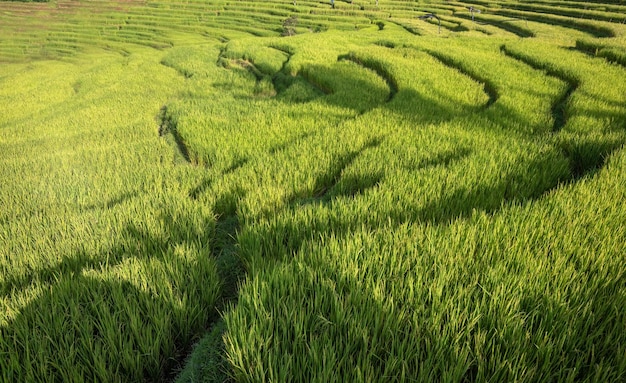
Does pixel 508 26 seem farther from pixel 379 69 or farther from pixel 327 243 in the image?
pixel 327 243

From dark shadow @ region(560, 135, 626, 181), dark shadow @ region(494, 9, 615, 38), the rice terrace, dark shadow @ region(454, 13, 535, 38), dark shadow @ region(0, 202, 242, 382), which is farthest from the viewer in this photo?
dark shadow @ region(454, 13, 535, 38)

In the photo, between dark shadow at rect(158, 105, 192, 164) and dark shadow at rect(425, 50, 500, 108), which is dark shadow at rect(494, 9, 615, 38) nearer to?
dark shadow at rect(425, 50, 500, 108)

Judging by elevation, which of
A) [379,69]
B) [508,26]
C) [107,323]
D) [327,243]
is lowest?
[107,323]

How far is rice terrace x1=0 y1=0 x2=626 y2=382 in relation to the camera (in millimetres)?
1120

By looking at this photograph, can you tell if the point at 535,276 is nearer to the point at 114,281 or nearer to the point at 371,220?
the point at 371,220

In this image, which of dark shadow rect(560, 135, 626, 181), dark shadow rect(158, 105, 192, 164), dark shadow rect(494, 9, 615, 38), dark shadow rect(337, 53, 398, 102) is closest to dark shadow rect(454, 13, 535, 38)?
dark shadow rect(494, 9, 615, 38)

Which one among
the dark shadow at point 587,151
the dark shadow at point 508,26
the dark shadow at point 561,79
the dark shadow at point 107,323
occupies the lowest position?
the dark shadow at point 107,323

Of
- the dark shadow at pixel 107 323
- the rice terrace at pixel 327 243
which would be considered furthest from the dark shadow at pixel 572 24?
the dark shadow at pixel 107 323

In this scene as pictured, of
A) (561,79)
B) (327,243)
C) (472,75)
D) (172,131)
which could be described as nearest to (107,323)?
(327,243)

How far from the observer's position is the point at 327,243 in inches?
65.6

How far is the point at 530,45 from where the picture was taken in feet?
35.3

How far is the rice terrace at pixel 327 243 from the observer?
1120mm

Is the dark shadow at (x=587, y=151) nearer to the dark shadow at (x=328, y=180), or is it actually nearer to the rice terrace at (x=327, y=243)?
the rice terrace at (x=327, y=243)

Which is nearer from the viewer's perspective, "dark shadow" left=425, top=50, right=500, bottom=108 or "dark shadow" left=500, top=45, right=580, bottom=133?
"dark shadow" left=500, top=45, right=580, bottom=133
